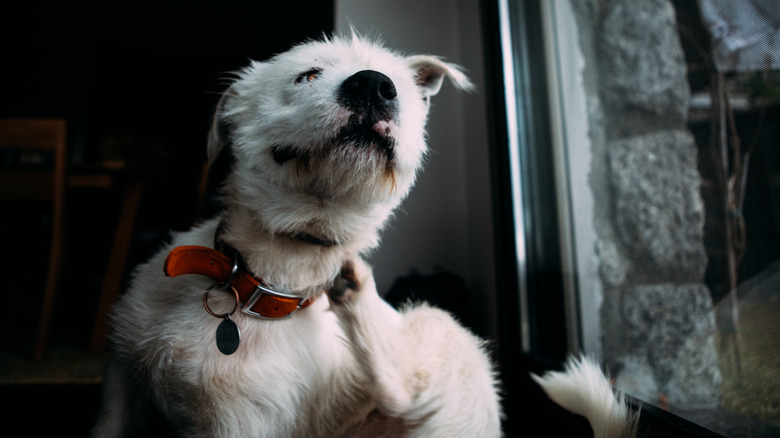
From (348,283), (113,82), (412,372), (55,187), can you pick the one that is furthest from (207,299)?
(113,82)

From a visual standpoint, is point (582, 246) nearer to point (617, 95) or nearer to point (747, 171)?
point (617, 95)

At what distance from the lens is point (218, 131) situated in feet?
2.66

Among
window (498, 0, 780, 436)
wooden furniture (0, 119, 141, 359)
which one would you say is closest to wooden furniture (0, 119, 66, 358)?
wooden furniture (0, 119, 141, 359)

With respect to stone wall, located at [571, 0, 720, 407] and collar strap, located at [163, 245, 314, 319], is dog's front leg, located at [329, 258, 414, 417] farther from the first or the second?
stone wall, located at [571, 0, 720, 407]

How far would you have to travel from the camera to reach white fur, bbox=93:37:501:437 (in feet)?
1.98

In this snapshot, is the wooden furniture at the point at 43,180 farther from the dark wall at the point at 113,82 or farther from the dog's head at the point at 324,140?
the dark wall at the point at 113,82

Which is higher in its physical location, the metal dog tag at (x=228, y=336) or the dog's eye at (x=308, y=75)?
the dog's eye at (x=308, y=75)

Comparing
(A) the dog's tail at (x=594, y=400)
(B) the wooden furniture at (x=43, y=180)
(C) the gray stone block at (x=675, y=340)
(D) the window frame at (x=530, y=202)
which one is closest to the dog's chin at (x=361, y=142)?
(A) the dog's tail at (x=594, y=400)

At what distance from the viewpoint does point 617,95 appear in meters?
1.08

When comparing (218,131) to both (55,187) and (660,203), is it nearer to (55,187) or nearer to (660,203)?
(660,203)

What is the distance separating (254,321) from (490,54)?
47.8 inches

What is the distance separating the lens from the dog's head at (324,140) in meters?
0.59

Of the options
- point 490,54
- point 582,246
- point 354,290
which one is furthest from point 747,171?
point 490,54

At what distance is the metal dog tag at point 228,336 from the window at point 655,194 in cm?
75
